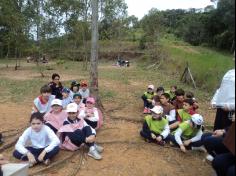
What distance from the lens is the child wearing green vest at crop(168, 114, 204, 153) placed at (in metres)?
5.88

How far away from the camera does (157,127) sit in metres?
6.20

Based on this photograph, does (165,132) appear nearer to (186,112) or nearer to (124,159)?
(186,112)

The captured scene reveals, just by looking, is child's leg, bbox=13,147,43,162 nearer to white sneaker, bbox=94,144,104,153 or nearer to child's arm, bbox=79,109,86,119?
white sneaker, bbox=94,144,104,153

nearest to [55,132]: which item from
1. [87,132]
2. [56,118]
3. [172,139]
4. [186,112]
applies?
[56,118]

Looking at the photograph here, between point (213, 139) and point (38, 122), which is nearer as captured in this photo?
point (213, 139)

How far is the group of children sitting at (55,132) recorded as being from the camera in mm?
5180

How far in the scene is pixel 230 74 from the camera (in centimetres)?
388

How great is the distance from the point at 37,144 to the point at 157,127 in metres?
2.08

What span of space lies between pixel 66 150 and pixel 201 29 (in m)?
36.9

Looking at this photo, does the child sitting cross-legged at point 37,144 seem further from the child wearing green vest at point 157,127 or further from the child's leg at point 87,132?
the child wearing green vest at point 157,127

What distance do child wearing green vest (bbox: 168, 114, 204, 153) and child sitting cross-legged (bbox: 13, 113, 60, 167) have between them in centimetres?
200

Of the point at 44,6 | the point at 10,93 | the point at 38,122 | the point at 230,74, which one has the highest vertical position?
the point at 44,6

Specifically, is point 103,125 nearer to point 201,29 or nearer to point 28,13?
point 28,13

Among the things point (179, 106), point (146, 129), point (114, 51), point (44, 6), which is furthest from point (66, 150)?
point (114, 51)
